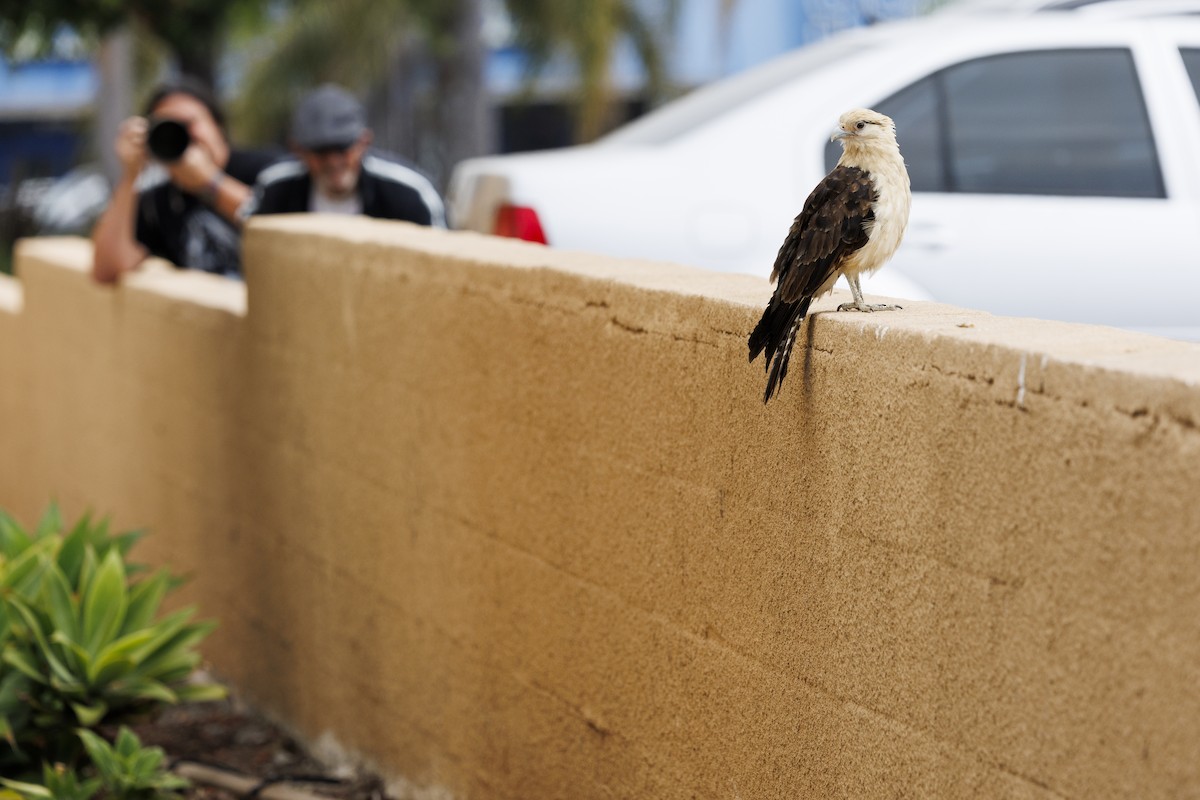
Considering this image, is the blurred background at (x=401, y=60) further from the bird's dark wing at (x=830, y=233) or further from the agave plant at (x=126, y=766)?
the bird's dark wing at (x=830, y=233)

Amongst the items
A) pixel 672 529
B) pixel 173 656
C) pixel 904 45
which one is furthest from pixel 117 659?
pixel 904 45

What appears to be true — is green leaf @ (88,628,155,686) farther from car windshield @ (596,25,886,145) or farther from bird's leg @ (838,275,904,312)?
bird's leg @ (838,275,904,312)

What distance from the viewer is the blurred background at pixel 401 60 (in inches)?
707

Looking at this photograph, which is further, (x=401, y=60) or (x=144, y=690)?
(x=401, y=60)

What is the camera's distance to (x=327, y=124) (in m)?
6.59

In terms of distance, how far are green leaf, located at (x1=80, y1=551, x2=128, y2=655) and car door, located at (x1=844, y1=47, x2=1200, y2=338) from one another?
8.71 feet

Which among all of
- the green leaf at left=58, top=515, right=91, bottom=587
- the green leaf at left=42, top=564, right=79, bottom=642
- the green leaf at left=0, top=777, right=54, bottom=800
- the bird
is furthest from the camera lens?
the bird

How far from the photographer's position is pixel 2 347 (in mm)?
10547

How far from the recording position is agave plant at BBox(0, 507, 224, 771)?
5.12 m

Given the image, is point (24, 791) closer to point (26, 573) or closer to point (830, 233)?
point (26, 573)

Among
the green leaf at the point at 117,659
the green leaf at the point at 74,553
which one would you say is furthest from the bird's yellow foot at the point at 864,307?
the green leaf at the point at 74,553

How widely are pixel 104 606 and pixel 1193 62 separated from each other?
4103 millimetres

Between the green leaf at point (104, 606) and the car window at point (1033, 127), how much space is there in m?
2.73

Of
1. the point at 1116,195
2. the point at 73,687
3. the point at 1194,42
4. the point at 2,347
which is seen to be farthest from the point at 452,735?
the point at 2,347
